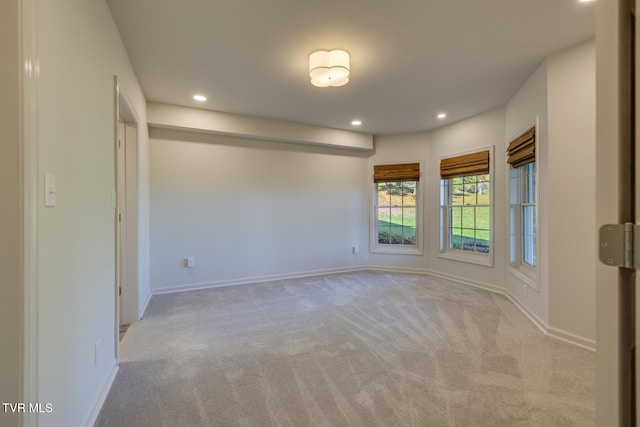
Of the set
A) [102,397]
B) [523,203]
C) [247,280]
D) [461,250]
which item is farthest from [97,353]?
[461,250]

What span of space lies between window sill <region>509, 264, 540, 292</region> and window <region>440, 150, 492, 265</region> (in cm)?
49

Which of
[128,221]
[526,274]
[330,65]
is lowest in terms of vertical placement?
[526,274]

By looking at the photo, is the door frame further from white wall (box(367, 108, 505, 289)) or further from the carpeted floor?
white wall (box(367, 108, 505, 289))

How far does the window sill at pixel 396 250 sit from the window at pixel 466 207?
0.46 metres

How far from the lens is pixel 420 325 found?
3.03 metres

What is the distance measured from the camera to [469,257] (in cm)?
468

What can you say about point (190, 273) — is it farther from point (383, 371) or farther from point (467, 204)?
point (467, 204)

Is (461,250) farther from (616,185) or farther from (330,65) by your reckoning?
(616,185)

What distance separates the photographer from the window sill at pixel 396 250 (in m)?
5.45

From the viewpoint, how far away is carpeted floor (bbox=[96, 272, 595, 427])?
1.74 meters

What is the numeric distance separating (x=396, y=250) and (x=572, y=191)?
322 cm

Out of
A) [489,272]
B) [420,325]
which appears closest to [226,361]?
[420,325]

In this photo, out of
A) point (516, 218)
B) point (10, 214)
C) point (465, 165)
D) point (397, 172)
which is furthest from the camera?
point (397, 172)

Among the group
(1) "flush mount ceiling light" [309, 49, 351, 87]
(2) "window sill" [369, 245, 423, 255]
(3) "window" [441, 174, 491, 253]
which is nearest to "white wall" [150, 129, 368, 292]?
(2) "window sill" [369, 245, 423, 255]
